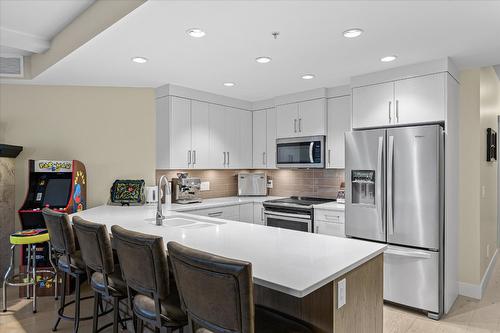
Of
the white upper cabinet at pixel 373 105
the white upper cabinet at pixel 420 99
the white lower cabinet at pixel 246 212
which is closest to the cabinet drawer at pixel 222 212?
the white lower cabinet at pixel 246 212

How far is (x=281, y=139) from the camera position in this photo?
4758 millimetres

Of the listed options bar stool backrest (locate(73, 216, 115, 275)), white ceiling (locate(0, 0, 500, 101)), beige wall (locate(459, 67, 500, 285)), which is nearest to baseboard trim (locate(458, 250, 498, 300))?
beige wall (locate(459, 67, 500, 285))

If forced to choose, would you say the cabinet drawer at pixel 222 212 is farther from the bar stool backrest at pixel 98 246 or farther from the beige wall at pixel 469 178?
the beige wall at pixel 469 178

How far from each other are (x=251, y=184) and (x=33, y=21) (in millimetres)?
3377

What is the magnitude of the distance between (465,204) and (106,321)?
3.78 meters

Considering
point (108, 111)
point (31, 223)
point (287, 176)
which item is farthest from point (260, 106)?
point (31, 223)

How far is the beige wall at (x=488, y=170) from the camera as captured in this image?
361cm

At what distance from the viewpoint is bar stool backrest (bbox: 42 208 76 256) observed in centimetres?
239

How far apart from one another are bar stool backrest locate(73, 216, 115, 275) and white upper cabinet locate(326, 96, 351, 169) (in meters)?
2.96

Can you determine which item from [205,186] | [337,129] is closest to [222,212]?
[205,186]

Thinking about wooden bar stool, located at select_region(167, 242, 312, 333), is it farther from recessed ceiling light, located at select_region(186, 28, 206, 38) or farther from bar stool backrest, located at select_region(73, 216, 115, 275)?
recessed ceiling light, located at select_region(186, 28, 206, 38)

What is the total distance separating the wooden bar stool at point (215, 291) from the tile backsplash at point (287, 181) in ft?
10.3

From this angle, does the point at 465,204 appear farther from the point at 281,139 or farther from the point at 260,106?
the point at 260,106

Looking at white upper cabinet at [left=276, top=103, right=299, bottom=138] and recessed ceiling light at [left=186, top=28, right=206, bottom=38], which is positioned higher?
recessed ceiling light at [left=186, top=28, right=206, bottom=38]
